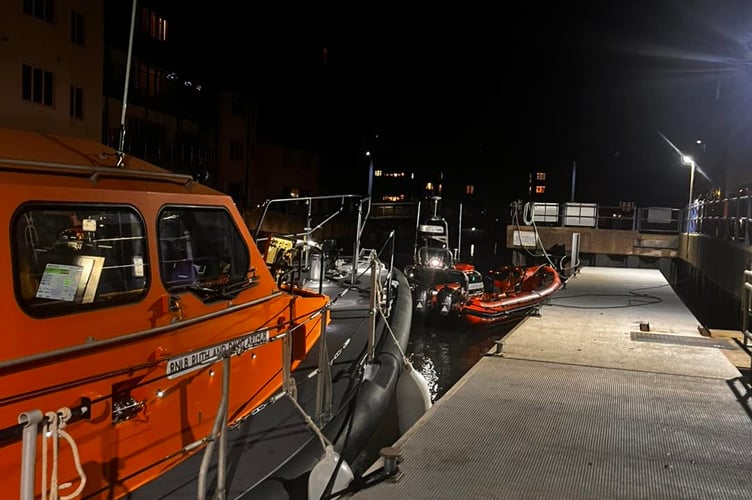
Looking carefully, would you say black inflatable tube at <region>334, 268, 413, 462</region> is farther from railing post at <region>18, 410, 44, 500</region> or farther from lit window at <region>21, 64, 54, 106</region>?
lit window at <region>21, 64, 54, 106</region>

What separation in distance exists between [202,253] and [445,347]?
31.8 feet

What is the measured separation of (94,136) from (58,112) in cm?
221

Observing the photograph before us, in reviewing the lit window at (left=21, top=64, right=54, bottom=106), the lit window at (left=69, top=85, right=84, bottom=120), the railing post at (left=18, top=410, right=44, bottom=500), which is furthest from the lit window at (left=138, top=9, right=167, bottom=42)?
the railing post at (left=18, top=410, right=44, bottom=500)

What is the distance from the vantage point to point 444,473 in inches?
147

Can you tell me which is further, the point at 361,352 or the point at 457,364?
the point at 457,364

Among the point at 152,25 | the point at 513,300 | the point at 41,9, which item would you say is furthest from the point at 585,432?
the point at 152,25

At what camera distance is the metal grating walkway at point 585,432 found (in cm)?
360

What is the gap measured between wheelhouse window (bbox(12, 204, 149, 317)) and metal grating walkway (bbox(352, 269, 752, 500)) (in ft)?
5.78

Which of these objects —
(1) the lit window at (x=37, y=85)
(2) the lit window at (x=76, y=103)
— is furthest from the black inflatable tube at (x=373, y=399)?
(2) the lit window at (x=76, y=103)

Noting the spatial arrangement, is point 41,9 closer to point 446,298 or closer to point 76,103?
point 76,103

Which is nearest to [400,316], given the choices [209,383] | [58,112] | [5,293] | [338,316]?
[338,316]

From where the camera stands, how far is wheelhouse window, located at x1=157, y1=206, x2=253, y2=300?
340 cm

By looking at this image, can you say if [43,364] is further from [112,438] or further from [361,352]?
[361,352]

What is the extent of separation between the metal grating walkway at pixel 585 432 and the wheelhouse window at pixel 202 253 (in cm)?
150
